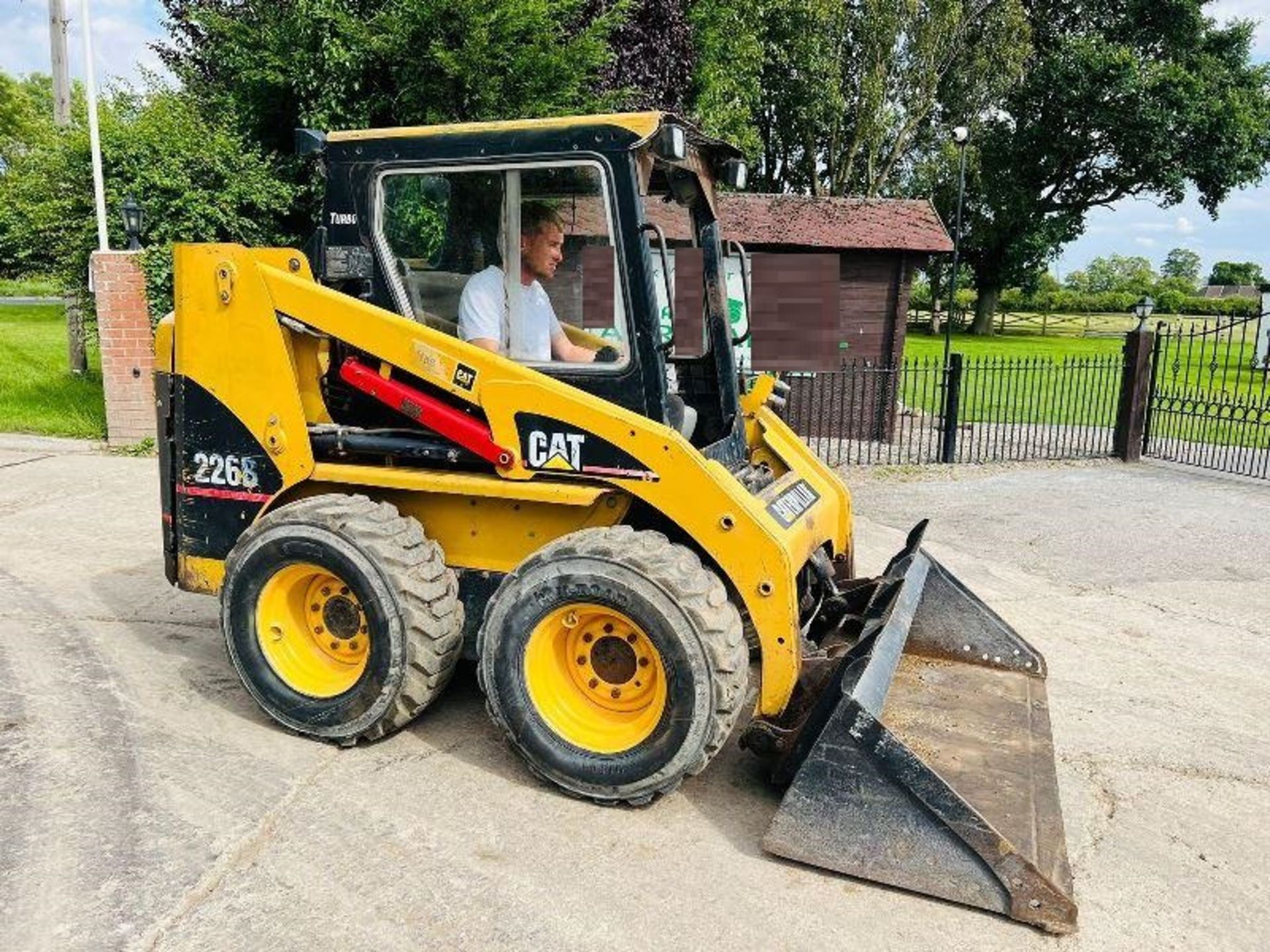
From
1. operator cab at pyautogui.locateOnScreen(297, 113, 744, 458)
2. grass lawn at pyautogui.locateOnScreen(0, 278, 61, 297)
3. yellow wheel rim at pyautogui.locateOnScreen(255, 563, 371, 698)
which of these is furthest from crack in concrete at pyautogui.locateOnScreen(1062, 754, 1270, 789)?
grass lawn at pyautogui.locateOnScreen(0, 278, 61, 297)

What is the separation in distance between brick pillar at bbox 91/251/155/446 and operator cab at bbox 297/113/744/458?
7440mm

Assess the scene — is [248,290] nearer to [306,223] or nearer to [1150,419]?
[306,223]

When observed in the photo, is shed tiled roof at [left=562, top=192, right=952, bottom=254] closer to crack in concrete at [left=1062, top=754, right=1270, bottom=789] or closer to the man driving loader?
the man driving loader

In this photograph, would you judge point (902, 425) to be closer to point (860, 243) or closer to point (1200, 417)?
point (860, 243)

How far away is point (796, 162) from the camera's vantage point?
29.7 meters

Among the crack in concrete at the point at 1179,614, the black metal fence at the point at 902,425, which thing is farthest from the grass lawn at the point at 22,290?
the crack in concrete at the point at 1179,614

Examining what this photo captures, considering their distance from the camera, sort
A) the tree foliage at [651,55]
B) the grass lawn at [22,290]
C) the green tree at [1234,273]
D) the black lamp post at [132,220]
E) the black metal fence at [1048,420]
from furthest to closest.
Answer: the green tree at [1234,273]
the grass lawn at [22,290]
the tree foliage at [651,55]
the black metal fence at [1048,420]
the black lamp post at [132,220]

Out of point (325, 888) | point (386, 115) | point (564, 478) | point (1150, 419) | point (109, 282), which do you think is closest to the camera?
point (325, 888)

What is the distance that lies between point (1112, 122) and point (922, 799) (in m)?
34.3

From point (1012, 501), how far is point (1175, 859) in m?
6.33

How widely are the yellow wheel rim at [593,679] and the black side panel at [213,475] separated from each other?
1.47 meters

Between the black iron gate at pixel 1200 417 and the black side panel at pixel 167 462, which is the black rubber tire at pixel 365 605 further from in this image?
the black iron gate at pixel 1200 417

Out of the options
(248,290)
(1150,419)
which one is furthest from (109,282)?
(1150,419)

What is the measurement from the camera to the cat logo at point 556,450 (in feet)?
12.6
